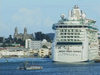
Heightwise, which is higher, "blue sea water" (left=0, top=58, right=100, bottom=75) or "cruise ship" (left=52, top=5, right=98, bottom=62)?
"cruise ship" (left=52, top=5, right=98, bottom=62)

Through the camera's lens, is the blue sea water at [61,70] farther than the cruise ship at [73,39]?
No

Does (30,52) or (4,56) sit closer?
(4,56)

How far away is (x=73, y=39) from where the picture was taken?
99875mm

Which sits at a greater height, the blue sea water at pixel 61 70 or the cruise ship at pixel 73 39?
the cruise ship at pixel 73 39

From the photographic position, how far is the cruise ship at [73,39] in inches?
3799

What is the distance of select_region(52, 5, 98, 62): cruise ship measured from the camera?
9650 cm

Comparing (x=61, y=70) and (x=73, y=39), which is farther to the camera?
(x=73, y=39)

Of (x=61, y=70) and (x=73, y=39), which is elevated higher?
(x=73, y=39)

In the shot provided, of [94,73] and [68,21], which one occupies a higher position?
A: [68,21]

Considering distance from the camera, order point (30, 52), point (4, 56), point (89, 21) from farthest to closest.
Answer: point (30, 52) → point (4, 56) → point (89, 21)

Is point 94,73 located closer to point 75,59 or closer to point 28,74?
point 28,74

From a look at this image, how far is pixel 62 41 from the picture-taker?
100 m

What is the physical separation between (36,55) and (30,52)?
450cm

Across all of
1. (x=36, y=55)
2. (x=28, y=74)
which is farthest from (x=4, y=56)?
(x=28, y=74)
